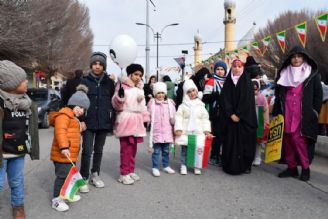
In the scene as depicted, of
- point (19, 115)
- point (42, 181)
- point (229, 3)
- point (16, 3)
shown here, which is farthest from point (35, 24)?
point (229, 3)

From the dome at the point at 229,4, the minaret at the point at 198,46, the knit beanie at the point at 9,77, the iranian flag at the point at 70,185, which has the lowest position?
the iranian flag at the point at 70,185

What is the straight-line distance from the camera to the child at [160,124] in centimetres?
593

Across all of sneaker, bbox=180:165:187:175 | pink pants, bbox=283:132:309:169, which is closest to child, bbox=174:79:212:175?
sneaker, bbox=180:165:187:175

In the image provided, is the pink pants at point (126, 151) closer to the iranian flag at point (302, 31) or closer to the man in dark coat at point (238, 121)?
the man in dark coat at point (238, 121)

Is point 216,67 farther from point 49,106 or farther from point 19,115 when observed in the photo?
point 49,106

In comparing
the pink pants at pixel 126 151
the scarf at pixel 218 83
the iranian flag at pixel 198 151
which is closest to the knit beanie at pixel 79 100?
the pink pants at pixel 126 151

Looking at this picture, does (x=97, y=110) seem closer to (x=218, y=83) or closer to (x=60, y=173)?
(x=60, y=173)

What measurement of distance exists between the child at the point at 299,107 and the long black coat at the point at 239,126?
0.49 m

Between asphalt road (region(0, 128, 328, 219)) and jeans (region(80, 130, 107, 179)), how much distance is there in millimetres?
286

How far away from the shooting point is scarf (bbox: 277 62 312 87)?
5601mm

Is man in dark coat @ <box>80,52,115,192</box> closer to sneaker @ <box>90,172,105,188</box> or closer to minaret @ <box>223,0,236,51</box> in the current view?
sneaker @ <box>90,172,105,188</box>

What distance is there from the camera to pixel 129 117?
534 centimetres

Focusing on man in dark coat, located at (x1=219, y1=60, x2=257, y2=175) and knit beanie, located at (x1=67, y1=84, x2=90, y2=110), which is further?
man in dark coat, located at (x1=219, y1=60, x2=257, y2=175)

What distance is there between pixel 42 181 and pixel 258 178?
3.26 meters
